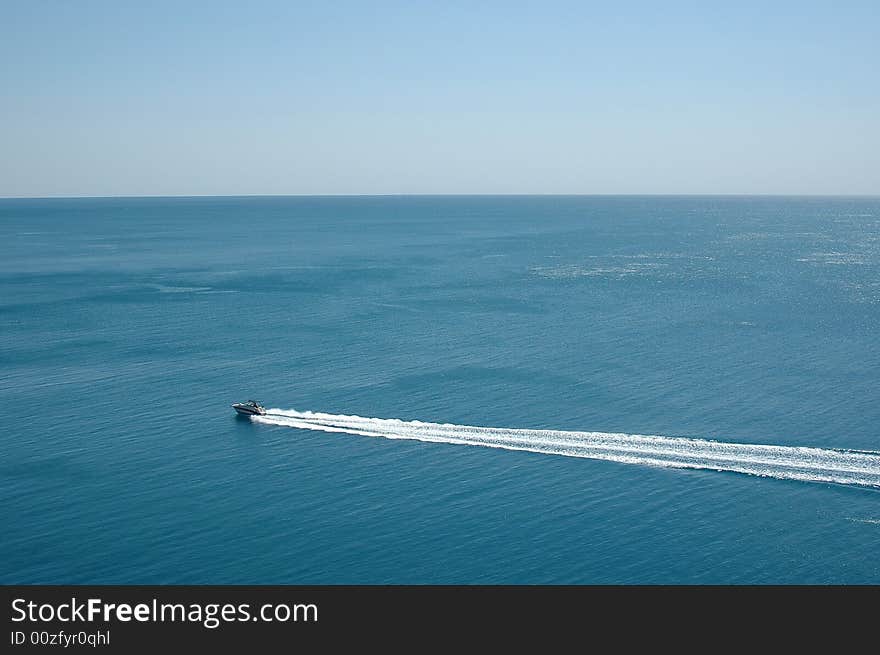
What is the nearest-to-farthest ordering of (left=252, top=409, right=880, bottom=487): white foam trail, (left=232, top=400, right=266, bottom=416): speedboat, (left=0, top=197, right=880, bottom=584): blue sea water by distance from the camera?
1. (left=0, top=197, right=880, bottom=584): blue sea water
2. (left=252, top=409, right=880, bottom=487): white foam trail
3. (left=232, top=400, right=266, bottom=416): speedboat

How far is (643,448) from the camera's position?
7931cm

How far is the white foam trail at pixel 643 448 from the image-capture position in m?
73.3

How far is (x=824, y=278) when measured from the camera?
188 m

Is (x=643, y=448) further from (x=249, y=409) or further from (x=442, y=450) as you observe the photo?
(x=249, y=409)

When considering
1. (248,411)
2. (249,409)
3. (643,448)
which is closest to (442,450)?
(643,448)

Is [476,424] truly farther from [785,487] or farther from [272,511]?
[785,487]

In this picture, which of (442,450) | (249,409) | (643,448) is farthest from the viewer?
(249,409)

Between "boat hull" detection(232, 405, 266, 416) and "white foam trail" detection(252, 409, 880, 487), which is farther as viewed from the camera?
"boat hull" detection(232, 405, 266, 416)

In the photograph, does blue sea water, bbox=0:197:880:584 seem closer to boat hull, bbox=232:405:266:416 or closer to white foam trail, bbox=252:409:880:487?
white foam trail, bbox=252:409:880:487

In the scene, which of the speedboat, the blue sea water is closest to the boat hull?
the speedboat

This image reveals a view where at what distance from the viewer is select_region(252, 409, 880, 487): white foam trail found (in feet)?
241

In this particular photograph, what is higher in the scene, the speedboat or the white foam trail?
the speedboat

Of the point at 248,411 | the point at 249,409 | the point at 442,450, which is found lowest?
the point at 442,450

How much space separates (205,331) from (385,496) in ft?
262
